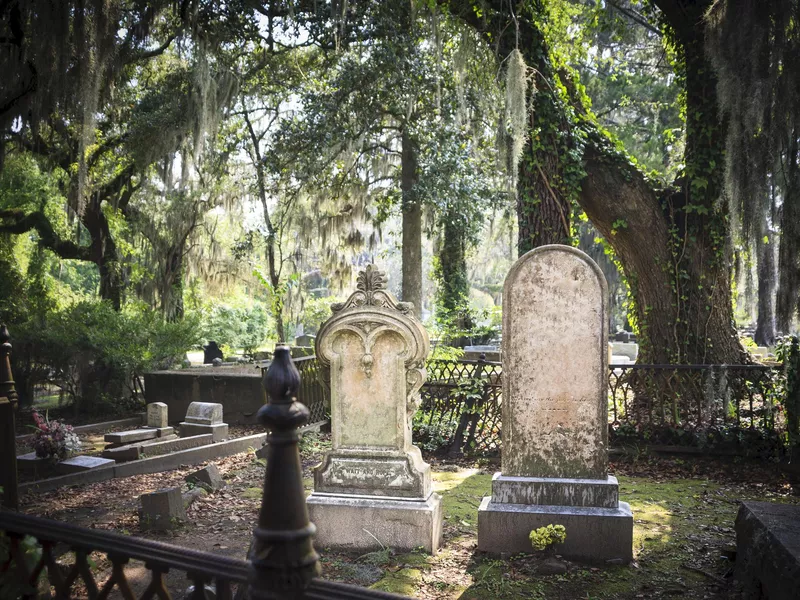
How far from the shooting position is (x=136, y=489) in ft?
25.2

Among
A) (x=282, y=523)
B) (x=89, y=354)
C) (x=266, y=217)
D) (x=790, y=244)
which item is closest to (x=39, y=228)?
(x=89, y=354)

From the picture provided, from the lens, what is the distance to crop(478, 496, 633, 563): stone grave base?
5254 millimetres

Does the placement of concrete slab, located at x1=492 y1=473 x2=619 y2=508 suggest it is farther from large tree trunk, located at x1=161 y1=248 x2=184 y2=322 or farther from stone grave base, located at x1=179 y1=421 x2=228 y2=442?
large tree trunk, located at x1=161 y1=248 x2=184 y2=322

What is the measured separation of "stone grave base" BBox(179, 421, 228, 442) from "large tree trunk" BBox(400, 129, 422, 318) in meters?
6.61

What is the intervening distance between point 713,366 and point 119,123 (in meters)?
12.8

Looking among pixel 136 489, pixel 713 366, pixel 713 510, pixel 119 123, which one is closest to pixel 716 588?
pixel 713 510

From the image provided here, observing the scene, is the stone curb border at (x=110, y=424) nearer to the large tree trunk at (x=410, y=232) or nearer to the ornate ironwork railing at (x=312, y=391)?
the ornate ironwork railing at (x=312, y=391)

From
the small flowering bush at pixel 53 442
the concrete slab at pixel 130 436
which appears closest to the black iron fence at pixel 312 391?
the concrete slab at pixel 130 436

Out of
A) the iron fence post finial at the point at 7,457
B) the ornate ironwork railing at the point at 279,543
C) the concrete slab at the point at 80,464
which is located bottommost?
the concrete slab at the point at 80,464

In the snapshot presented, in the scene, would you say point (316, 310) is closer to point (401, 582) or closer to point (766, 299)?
point (766, 299)

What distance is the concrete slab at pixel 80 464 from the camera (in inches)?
313

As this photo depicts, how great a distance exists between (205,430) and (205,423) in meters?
0.11

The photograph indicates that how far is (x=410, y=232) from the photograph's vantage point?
16391 mm

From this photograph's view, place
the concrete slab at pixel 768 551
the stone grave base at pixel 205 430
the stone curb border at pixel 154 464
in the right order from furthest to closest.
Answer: the stone grave base at pixel 205 430 → the stone curb border at pixel 154 464 → the concrete slab at pixel 768 551
